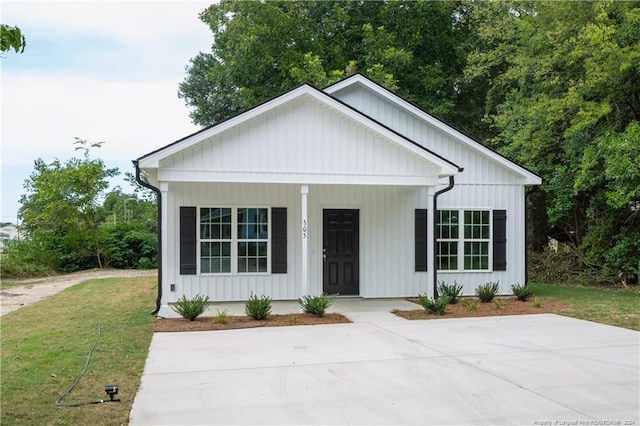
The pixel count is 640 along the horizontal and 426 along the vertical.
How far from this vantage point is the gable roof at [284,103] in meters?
9.93

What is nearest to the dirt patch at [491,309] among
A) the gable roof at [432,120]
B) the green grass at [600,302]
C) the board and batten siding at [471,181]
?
the green grass at [600,302]

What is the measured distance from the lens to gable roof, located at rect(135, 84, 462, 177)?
32.6 ft

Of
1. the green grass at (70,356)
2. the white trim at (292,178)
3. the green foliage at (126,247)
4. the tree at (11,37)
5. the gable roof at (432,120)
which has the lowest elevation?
the green grass at (70,356)

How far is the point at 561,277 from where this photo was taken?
57.4ft

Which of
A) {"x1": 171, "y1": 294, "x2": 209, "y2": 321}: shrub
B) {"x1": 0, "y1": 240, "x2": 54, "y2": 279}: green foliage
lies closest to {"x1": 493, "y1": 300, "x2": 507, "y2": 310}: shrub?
{"x1": 171, "y1": 294, "x2": 209, "y2": 321}: shrub

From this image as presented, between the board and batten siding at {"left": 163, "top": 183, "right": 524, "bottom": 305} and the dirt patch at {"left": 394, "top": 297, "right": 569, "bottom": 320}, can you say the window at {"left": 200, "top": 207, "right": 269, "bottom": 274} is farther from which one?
the dirt patch at {"left": 394, "top": 297, "right": 569, "bottom": 320}

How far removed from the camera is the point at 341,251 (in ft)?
41.7

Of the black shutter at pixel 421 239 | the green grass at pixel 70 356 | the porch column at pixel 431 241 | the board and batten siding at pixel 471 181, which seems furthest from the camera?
the board and batten siding at pixel 471 181

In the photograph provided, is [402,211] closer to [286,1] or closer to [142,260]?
[142,260]

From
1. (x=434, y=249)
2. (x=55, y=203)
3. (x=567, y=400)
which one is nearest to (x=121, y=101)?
(x=55, y=203)

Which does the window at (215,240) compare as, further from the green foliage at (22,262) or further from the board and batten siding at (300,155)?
the green foliage at (22,262)

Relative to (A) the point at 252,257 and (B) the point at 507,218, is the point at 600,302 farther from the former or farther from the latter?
(A) the point at 252,257

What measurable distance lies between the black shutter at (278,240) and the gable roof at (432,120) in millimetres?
3227

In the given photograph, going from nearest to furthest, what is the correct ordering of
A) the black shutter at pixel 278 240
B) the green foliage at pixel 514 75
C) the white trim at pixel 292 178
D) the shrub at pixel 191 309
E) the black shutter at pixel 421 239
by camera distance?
the shrub at pixel 191 309 → the white trim at pixel 292 178 → the black shutter at pixel 278 240 → the black shutter at pixel 421 239 → the green foliage at pixel 514 75
